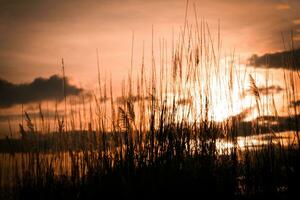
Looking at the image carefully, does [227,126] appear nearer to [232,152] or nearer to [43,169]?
[232,152]

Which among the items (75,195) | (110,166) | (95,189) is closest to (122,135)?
(110,166)

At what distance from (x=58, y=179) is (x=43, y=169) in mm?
271

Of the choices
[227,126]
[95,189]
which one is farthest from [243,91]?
[95,189]

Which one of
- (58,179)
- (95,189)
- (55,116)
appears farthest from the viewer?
(55,116)

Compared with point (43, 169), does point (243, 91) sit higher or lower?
higher

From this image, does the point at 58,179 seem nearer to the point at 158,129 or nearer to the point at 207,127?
the point at 158,129

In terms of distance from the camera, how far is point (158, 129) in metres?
3.81

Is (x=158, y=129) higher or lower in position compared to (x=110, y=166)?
higher

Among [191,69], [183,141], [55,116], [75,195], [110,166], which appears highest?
[191,69]

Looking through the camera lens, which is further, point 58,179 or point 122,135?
point 58,179

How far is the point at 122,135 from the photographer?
12.9ft

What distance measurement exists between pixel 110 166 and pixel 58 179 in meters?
0.91

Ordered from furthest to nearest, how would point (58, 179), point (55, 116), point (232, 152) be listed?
point (55, 116), point (58, 179), point (232, 152)

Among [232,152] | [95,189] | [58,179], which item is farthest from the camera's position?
[58,179]
